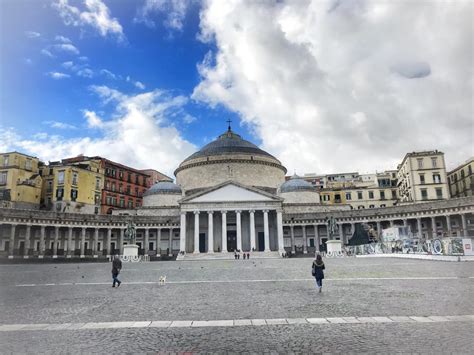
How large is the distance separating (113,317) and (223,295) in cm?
444

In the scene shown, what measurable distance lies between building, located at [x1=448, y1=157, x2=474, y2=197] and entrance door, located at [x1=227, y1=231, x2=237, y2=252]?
130 ft

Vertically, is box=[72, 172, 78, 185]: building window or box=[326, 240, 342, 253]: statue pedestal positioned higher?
box=[72, 172, 78, 185]: building window

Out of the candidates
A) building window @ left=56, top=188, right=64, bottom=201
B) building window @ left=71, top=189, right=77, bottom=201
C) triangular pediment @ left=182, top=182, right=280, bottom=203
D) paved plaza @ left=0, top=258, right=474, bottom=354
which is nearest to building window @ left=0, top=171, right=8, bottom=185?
building window @ left=56, top=188, right=64, bottom=201

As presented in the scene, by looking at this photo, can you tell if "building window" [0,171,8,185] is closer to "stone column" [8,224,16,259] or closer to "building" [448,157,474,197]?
"stone column" [8,224,16,259]

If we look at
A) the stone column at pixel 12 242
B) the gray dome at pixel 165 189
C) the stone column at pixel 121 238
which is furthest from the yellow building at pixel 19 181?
the gray dome at pixel 165 189

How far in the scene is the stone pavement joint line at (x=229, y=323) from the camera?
8406 millimetres

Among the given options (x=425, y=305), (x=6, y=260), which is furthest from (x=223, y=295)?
(x=6, y=260)

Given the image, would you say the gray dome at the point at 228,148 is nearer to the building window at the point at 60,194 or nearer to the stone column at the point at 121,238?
the stone column at the point at 121,238

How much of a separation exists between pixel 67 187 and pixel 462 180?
2585 inches

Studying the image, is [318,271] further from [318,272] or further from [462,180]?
[462,180]

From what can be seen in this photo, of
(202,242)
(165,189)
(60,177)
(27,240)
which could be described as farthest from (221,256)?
(60,177)

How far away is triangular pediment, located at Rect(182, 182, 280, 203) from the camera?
2223 inches

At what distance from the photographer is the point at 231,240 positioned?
5984cm

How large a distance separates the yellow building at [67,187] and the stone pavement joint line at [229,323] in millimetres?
56481
